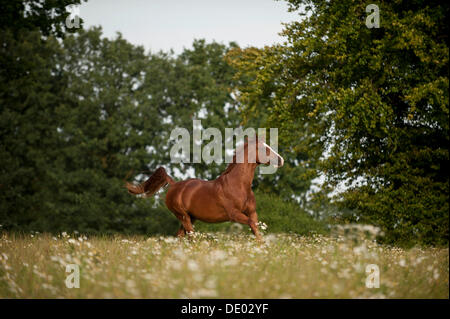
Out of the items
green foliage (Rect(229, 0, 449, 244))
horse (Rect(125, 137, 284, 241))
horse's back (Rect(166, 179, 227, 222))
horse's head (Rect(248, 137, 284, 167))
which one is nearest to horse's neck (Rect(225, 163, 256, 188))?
horse (Rect(125, 137, 284, 241))

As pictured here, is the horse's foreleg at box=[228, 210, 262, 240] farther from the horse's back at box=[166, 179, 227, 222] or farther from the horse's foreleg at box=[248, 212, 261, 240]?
the horse's back at box=[166, 179, 227, 222]

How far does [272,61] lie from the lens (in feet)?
46.0

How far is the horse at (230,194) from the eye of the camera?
956 cm

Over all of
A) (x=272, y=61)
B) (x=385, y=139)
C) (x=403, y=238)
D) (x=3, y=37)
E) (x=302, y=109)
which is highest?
(x=3, y=37)

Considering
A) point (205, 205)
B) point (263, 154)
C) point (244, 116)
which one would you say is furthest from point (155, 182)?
point (244, 116)

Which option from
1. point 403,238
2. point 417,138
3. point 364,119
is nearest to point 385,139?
point 417,138

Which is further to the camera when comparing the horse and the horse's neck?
the horse's neck

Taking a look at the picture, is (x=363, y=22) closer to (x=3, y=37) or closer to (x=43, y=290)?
(x=43, y=290)

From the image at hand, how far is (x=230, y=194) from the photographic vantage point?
31.9ft

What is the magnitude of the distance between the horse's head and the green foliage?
297 cm

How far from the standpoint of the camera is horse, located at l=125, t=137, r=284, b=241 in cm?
956

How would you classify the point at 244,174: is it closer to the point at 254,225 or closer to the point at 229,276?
the point at 254,225

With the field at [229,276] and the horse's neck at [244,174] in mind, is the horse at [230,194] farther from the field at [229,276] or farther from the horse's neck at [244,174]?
the field at [229,276]
